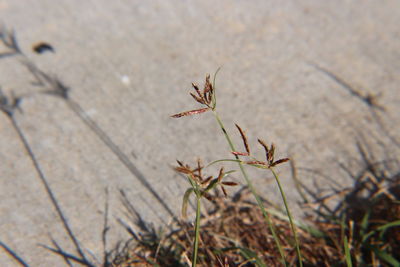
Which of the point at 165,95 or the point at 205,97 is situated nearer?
the point at 205,97

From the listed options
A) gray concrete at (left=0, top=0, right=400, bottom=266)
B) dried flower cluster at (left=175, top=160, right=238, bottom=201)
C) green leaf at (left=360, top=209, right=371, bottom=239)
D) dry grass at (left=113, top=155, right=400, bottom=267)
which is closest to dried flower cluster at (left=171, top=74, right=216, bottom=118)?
dried flower cluster at (left=175, top=160, right=238, bottom=201)

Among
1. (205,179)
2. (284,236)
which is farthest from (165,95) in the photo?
(205,179)

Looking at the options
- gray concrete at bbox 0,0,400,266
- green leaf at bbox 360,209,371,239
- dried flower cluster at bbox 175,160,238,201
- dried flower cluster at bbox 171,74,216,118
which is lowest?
dried flower cluster at bbox 175,160,238,201

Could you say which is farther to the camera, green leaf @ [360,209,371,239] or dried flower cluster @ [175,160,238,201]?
green leaf @ [360,209,371,239]

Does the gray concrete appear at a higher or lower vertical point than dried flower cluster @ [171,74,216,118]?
higher

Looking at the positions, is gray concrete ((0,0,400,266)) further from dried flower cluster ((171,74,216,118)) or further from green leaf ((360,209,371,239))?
dried flower cluster ((171,74,216,118))

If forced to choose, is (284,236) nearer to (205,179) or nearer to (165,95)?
(205,179)

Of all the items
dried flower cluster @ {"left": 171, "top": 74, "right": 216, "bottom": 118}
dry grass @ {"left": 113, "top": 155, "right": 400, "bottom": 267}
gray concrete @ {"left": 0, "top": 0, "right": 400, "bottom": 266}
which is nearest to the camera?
dried flower cluster @ {"left": 171, "top": 74, "right": 216, "bottom": 118}

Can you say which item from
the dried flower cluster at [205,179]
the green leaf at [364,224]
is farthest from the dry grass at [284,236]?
the dried flower cluster at [205,179]
